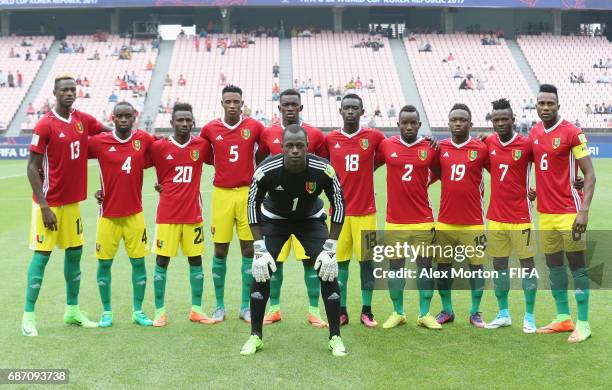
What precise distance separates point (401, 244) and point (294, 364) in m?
1.84

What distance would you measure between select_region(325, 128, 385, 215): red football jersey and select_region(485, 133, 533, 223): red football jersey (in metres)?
1.22

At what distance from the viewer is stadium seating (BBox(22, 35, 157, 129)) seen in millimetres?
39188

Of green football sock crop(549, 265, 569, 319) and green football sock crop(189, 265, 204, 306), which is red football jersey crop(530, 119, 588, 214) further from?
green football sock crop(189, 265, 204, 306)

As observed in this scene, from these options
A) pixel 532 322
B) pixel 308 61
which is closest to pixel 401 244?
pixel 532 322

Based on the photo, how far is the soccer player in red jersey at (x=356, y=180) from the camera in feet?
22.9

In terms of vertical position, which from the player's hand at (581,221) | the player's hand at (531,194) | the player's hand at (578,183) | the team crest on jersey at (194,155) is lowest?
the player's hand at (581,221)

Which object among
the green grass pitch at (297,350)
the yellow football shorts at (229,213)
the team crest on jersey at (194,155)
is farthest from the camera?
the yellow football shorts at (229,213)

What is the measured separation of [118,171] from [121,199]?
0.92 ft

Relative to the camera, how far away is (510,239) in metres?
6.76

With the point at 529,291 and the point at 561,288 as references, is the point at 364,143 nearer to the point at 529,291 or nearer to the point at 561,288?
the point at 529,291

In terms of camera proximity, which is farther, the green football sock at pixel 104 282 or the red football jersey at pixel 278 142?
the red football jersey at pixel 278 142

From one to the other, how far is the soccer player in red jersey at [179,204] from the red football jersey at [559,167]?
3.39 metres

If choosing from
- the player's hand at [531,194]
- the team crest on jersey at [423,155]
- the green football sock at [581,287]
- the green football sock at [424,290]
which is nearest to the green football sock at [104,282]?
the green football sock at [424,290]

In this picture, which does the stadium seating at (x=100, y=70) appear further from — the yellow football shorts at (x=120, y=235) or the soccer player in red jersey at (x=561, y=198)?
the soccer player in red jersey at (x=561, y=198)
